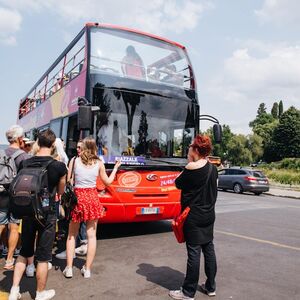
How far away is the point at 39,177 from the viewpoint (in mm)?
3896

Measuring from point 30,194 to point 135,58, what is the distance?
4.77 metres

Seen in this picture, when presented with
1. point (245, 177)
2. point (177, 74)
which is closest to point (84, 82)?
point (177, 74)

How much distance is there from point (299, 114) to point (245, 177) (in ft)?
212

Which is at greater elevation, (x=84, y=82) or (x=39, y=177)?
(x=84, y=82)

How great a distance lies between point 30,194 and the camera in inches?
151

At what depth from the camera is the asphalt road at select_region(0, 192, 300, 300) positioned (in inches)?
176

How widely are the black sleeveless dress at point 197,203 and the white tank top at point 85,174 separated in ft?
4.06

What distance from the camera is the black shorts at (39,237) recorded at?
399 cm

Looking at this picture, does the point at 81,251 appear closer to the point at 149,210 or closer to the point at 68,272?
the point at 68,272

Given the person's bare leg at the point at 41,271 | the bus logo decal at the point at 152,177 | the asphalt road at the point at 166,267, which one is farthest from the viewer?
the bus logo decal at the point at 152,177

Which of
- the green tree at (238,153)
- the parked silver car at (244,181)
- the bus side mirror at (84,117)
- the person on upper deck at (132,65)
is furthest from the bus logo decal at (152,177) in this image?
the green tree at (238,153)

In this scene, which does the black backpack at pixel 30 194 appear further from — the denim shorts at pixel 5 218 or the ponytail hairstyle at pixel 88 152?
the denim shorts at pixel 5 218

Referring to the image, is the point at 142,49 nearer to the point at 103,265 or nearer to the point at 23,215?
the point at 103,265

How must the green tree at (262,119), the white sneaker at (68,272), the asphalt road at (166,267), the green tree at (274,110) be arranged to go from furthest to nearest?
the green tree at (274,110) → the green tree at (262,119) → the white sneaker at (68,272) → the asphalt road at (166,267)
